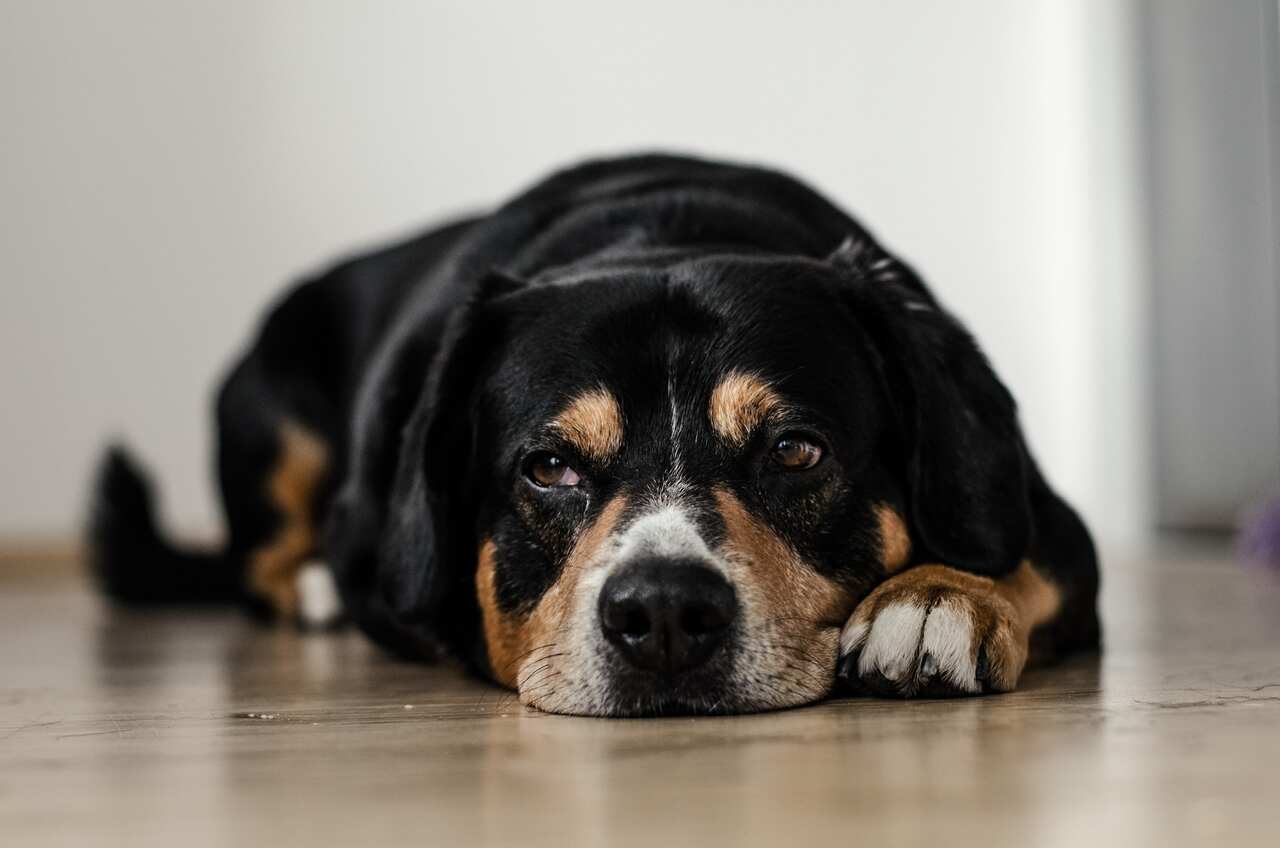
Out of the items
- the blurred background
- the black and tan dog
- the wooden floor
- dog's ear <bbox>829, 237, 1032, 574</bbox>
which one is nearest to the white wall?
the blurred background

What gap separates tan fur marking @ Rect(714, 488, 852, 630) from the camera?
6.98 feet

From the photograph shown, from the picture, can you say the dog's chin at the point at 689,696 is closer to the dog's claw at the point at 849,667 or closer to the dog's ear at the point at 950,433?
the dog's claw at the point at 849,667

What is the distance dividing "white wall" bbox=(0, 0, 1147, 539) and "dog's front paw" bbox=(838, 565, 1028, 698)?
4.89 meters

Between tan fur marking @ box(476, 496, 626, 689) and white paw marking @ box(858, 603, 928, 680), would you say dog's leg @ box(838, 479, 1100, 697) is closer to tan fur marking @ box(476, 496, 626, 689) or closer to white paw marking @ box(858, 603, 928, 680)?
white paw marking @ box(858, 603, 928, 680)

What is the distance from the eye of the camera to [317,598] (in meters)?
3.80

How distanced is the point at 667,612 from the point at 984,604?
474 mm

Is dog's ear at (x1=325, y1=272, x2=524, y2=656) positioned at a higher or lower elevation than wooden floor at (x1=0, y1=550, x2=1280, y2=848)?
higher

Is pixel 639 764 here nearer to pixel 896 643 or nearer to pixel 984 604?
pixel 896 643

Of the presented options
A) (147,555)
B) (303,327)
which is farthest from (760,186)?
(147,555)

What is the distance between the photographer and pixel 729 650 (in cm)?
207

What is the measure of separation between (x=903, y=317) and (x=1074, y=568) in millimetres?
528

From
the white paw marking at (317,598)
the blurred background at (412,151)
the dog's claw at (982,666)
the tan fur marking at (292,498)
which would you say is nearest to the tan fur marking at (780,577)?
the dog's claw at (982,666)

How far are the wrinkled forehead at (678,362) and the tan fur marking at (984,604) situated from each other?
258mm

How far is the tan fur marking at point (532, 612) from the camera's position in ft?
7.30
